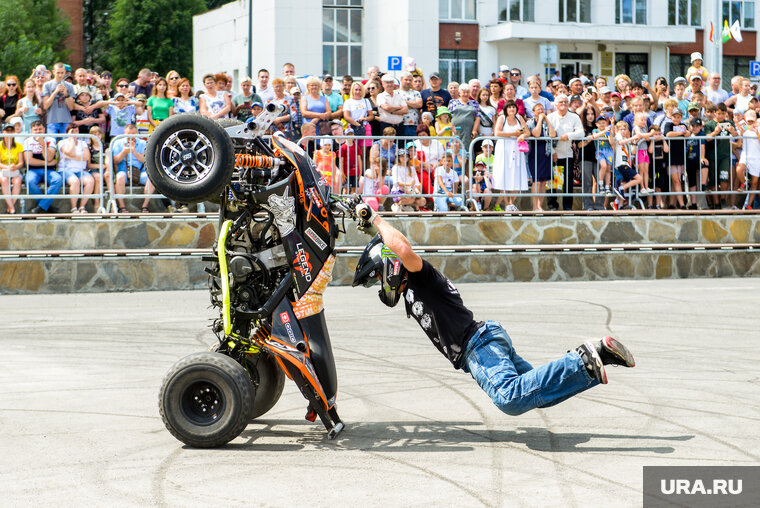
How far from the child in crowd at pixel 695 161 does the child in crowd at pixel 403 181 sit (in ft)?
13.6

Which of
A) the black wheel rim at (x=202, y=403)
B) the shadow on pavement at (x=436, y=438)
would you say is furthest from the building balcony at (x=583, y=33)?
the black wheel rim at (x=202, y=403)

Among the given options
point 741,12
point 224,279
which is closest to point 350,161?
point 224,279

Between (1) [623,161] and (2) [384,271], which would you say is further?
(1) [623,161]

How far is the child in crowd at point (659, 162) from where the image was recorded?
15.6 meters

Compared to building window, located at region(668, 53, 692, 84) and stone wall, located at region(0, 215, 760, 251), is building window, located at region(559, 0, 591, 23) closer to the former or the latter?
building window, located at region(668, 53, 692, 84)

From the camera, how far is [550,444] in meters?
6.05

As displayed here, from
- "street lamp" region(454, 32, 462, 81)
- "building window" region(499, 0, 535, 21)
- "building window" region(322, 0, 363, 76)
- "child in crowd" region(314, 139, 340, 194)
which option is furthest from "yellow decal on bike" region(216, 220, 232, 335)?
"building window" region(499, 0, 535, 21)

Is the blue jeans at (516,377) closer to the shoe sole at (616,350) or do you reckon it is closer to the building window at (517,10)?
the shoe sole at (616,350)

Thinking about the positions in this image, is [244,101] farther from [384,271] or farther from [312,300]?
[384,271]

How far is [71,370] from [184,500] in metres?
3.71

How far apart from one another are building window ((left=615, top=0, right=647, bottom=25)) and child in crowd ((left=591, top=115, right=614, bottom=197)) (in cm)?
2885

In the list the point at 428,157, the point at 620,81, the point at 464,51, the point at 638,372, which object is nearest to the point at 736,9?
the point at 464,51

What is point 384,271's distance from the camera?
19.6 feet

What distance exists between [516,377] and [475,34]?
37.4 m
